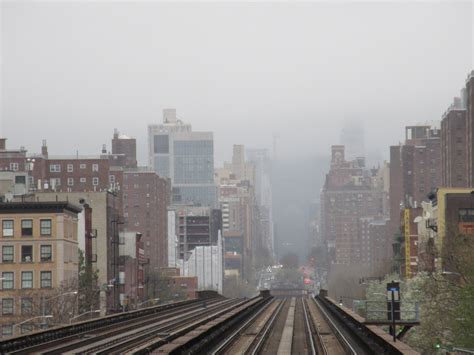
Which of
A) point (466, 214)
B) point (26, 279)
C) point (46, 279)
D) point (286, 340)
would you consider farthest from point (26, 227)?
point (286, 340)

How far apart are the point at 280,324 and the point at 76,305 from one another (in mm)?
30946

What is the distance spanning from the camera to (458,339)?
2800 inches

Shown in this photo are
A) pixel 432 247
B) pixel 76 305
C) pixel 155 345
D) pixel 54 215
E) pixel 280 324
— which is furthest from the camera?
pixel 432 247

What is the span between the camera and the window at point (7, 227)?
119 m

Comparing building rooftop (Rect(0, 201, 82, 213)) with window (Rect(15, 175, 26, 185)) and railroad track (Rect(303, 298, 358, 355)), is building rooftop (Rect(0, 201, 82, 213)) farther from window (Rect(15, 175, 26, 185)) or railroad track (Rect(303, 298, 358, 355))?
window (Rect(15, 175, 26, 185))

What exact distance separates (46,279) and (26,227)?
5030mm

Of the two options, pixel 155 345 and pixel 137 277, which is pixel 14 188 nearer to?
pixel 137 277

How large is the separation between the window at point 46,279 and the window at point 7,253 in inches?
121

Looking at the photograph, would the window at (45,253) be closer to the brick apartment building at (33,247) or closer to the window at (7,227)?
the brick apartment building at (33,247)

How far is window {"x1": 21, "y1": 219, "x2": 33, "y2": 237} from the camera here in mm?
119375

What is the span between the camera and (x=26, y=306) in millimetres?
112125

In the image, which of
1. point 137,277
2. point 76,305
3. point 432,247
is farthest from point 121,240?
point 76,305

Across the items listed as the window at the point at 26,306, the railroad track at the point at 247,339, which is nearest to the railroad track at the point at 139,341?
the railroad track at the point at 247,339

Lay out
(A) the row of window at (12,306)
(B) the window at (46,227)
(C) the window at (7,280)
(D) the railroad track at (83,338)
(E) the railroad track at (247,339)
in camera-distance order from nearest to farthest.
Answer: (D) the railroad track at (83,338) < (E) the railroad track at (247,339) < (A) the row of window at (12,306) < (C) the window at (7,280) < (B) the window at (46,227)
